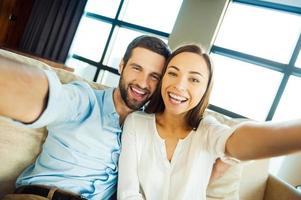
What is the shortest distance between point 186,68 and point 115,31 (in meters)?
3.89

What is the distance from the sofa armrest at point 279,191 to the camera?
6.02ft

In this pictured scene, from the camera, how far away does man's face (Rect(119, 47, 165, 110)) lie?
1318mm

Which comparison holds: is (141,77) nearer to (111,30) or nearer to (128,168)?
(128,168)

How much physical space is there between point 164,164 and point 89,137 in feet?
1.10

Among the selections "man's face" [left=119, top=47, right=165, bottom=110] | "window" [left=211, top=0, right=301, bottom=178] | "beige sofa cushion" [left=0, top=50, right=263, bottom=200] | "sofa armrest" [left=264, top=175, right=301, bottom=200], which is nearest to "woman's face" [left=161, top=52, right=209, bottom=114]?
"man's face" [left=119, top=47, right=165, bottom=110]

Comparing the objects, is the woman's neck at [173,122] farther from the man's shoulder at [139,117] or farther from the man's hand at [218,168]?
the man's hand at [218,168]

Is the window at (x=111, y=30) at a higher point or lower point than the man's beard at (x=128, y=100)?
higher

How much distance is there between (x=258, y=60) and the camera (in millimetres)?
3617

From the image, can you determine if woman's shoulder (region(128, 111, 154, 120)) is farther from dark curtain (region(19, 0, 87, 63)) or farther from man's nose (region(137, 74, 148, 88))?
dark curtain (region(19, 0, 87, 63))

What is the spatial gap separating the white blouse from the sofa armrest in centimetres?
95

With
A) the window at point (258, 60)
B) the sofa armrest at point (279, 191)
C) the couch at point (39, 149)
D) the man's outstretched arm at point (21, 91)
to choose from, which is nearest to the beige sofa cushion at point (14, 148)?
the couch at point (39, 149)

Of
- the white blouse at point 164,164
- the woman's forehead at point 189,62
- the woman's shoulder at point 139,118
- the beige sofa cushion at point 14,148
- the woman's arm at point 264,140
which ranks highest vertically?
the woman's forehead at point 189,62

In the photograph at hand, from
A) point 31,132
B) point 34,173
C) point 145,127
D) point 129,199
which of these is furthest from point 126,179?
point 31,132

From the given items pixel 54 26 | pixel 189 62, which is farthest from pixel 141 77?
pixel 54 26
